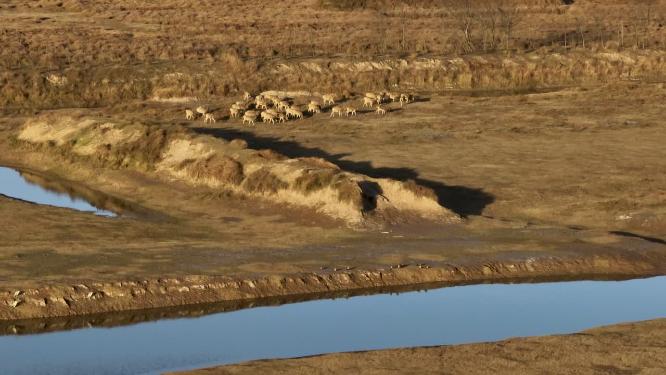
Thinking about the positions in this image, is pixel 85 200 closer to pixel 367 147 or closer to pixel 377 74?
pixel 367 147

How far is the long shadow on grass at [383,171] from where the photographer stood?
38797 millimetres

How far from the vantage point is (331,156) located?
47.7 metres

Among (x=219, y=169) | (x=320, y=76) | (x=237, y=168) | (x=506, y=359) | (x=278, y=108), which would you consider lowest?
(x=320, y=76)

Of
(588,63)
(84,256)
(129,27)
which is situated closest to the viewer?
(84,256)

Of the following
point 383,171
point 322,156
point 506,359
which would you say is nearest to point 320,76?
point 322,156

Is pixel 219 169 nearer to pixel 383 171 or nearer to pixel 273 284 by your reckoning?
pixel 383 171

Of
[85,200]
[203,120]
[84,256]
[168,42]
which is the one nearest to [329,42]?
[168,42]

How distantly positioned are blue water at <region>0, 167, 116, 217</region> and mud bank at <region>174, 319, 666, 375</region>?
16.6 m

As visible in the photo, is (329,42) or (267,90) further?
(329,42)

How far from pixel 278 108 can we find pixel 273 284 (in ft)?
100

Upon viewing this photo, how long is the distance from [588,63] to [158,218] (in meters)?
43.2

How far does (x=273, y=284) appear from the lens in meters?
29.2

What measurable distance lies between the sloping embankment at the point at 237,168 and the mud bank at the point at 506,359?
11.7 m

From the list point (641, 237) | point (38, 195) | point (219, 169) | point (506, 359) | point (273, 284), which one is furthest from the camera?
point (38, 195)
